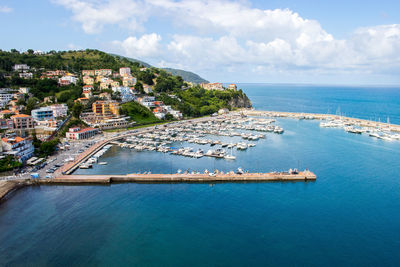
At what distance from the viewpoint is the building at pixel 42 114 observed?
2285 inches

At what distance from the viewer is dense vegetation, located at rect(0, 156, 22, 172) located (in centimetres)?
3709

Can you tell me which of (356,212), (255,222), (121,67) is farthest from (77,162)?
(121,67)

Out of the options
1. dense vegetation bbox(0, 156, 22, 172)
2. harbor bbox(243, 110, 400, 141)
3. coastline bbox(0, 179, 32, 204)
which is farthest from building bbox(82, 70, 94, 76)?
coastline bbox(0, 179, 32, 204)

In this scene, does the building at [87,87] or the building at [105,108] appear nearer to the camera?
the building at [105,108]

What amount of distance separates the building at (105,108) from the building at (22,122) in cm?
1621

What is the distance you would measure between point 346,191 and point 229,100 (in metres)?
86.5

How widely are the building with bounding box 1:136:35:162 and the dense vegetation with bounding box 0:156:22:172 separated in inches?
28.6

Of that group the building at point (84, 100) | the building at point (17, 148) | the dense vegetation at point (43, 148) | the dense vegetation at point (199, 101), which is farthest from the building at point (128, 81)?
the building at point (17, 148)

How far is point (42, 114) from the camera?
58812 mm

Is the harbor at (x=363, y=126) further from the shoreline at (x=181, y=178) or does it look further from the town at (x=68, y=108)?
the shoreline at (x=181, y=178)

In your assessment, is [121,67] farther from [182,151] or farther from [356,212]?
[356,212]

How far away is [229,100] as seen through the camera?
118 metres

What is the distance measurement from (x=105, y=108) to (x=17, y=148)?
31.1 metres

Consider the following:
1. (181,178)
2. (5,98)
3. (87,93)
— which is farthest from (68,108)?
(181,178)
